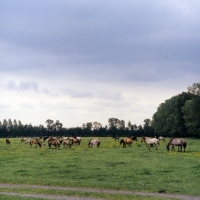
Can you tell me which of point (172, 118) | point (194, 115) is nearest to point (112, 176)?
point (194, 115)

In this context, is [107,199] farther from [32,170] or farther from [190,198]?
Answer: [32,170]

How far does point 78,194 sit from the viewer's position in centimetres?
1641

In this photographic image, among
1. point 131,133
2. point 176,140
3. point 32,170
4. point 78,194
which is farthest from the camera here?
point 131,133

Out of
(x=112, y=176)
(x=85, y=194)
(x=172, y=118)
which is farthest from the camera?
(x=172, y=118)

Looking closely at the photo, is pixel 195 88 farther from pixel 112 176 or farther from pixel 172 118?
pixel 112 176

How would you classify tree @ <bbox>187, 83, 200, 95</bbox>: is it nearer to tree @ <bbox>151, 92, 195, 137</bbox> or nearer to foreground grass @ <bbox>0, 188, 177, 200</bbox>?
tree @ <bbox>151, 92, 195, 137</bbox>

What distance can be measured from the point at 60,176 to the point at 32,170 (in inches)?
140

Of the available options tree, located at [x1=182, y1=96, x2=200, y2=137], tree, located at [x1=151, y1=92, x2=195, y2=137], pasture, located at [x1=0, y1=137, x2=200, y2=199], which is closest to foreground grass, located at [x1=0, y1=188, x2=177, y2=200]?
pasture, located at [x1=0, y1=137, x2=200, y2=199]

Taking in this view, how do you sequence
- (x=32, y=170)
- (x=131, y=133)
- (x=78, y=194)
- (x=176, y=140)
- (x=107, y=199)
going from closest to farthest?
(x=107, y=199) → (x=78, y=194) → (x=32, y=170) → (x=176, y=140) → (x=131, y=133)

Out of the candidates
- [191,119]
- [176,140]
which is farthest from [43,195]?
[191,119]

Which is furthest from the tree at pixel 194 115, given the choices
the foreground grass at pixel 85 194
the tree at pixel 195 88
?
the foreground grass at pixel 85 194

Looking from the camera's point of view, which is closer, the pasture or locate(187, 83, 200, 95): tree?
the pasture

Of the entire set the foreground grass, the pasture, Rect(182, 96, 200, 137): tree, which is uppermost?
Rect(182, 96, 200, 137): tree

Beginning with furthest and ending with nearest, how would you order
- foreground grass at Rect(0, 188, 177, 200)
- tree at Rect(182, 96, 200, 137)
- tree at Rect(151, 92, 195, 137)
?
1. tree at Rect(151, 92, 195, 137)
2. tree at Rect(182, 96, 200, 137)
3. foreground grass at Rect(0, 188, 177, 200)
